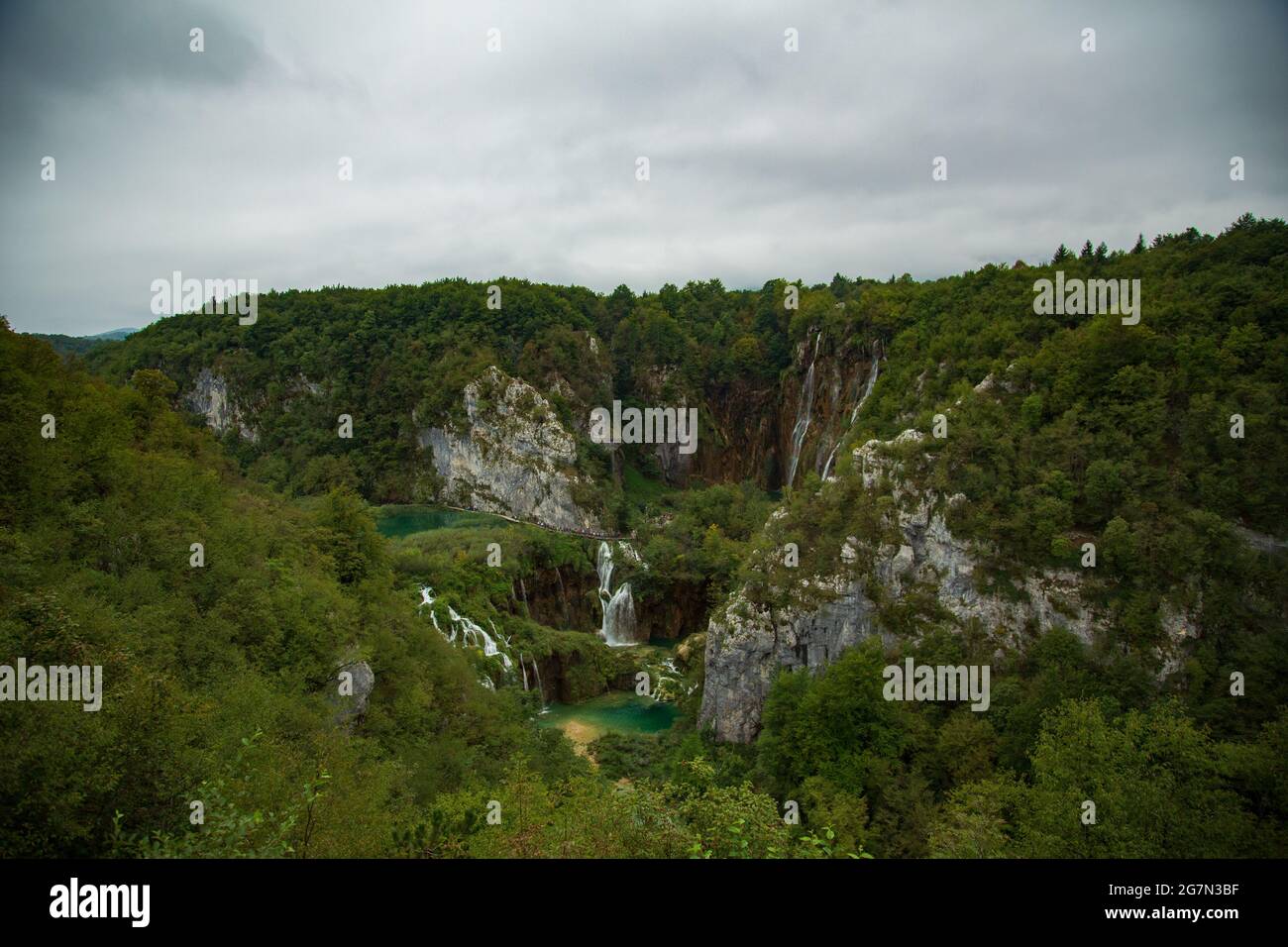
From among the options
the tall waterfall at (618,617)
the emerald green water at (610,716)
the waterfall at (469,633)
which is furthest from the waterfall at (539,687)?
the tall waterfall at (618,617)

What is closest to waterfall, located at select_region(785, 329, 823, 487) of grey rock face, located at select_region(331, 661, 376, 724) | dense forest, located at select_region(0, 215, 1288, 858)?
dense forest, located at select_region(0, 215, 1288, 858)

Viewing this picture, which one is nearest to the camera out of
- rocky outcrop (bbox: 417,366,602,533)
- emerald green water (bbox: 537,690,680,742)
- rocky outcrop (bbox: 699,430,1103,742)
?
rocky outcrop (bbox: 699,430,1103,742)

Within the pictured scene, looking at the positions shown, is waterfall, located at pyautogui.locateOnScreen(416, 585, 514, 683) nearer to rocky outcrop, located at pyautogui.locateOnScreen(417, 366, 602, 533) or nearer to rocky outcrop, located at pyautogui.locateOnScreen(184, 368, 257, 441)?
rocky outcrop, located at pyautogui.locateOnScreen(417, 366, 602, 533)

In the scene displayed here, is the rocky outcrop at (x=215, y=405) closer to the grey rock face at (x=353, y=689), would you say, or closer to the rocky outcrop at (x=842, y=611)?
the grey rock face at (x=353, y=689)

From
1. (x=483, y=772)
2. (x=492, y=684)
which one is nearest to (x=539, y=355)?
(x=492, y=684)
